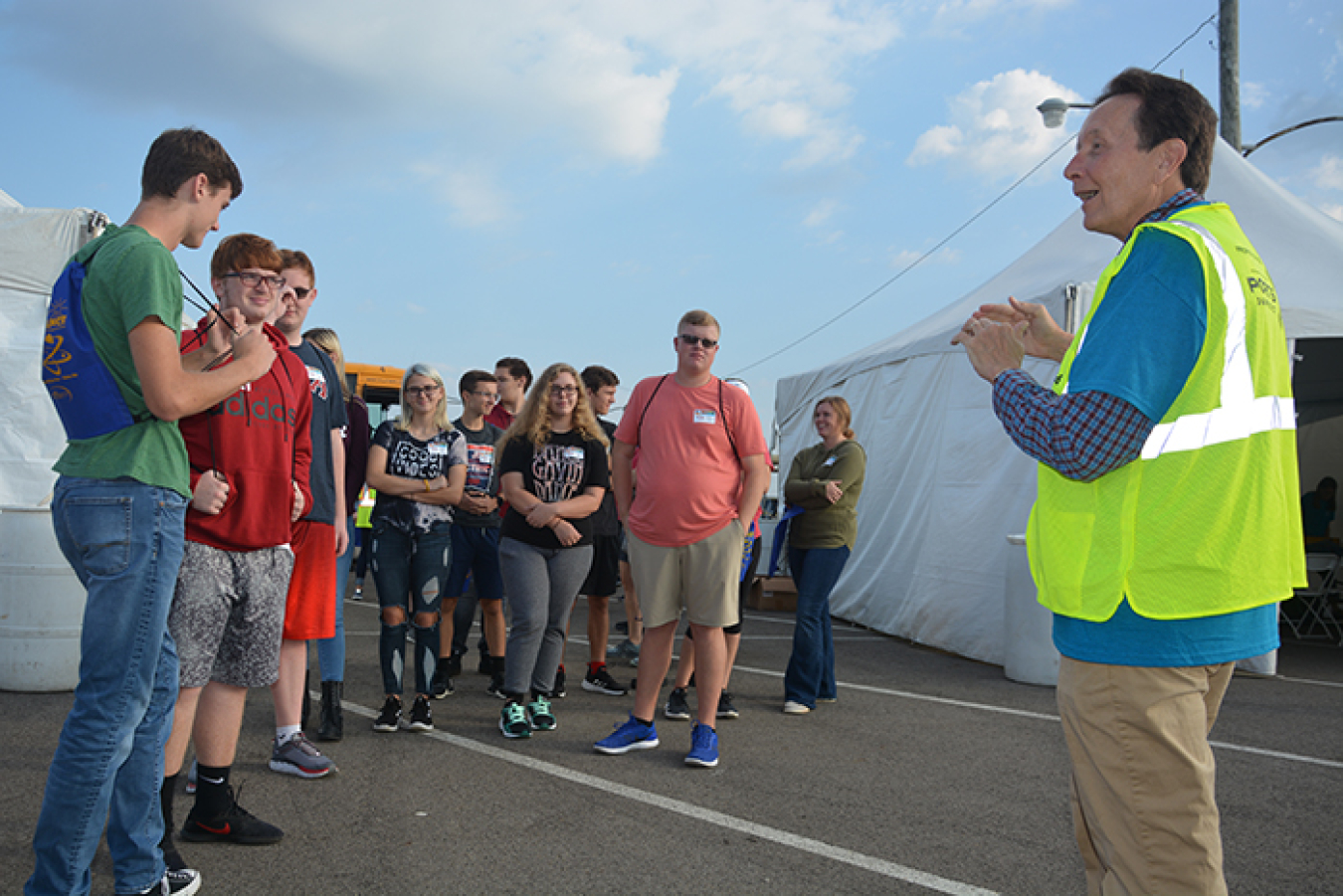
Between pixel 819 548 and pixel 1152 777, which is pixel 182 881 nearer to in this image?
pixel 1152 777

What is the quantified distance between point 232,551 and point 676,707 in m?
3.16

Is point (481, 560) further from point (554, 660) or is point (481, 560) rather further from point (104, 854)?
point (104, 854)

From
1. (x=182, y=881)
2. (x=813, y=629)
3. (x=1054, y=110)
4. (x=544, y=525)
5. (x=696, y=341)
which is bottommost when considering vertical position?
(x=182, y=881)

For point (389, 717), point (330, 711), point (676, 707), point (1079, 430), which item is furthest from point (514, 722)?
point (1079, 430)

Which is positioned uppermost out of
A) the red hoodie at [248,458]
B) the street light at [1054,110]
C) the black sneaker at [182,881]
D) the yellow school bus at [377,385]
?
the street light at [1054,110]

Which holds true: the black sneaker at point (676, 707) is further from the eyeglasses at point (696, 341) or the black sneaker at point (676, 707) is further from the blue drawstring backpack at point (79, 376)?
the blue drawstring backpack at point (79, 376)

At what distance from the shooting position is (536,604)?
15.2ft

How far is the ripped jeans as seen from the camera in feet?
15.3

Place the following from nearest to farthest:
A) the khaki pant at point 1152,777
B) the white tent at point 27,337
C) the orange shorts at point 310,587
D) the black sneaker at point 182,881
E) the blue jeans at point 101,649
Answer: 1. the khaki pant at point 1152,777
2. the blue jeans at point 101,649
3. the black sneaker at point 182,881
4. the orange shorts at point 310,587
5. the white tent at point 27,337

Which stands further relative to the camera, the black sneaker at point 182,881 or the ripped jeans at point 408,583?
the ripped jeans at point 408,583

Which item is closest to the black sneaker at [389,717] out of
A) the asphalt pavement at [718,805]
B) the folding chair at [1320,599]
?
the asphalt pavement at [718,805]

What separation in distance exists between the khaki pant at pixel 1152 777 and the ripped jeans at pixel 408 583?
3792mm

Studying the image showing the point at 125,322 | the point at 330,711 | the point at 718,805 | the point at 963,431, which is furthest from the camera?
the point at 963,431

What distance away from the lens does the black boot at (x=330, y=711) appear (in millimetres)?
4285
